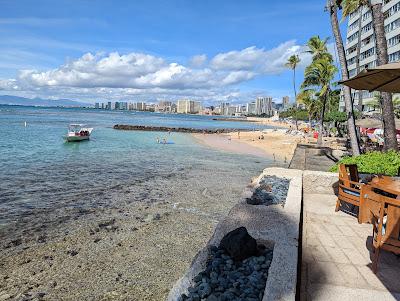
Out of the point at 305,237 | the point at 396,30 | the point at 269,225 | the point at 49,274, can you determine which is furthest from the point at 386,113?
the point at 396,30

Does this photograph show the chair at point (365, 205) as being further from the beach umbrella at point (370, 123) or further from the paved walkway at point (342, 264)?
the beach umbrella at point (370, 123)

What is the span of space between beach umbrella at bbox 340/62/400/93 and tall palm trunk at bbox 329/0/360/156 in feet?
25.5

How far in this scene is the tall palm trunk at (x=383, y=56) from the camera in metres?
12.5

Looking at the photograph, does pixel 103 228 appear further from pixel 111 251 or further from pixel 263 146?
pixel 263 146

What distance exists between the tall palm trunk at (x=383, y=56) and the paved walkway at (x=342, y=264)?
23.7 ft

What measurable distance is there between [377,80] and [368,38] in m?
68.0

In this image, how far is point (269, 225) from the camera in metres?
5.43

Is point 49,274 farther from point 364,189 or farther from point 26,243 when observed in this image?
point 364,189

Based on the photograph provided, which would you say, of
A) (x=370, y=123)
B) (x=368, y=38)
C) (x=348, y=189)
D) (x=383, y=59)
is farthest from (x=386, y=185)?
(x=368, y=38)

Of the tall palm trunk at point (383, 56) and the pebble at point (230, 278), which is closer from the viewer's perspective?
the pebble at point (230, 278)

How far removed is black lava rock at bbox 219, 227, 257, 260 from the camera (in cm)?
454

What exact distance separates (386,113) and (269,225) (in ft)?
32.7

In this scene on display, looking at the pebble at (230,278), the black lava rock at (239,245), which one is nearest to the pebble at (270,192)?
the black lava rock at (239,245)

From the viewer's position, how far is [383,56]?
41.4ft
